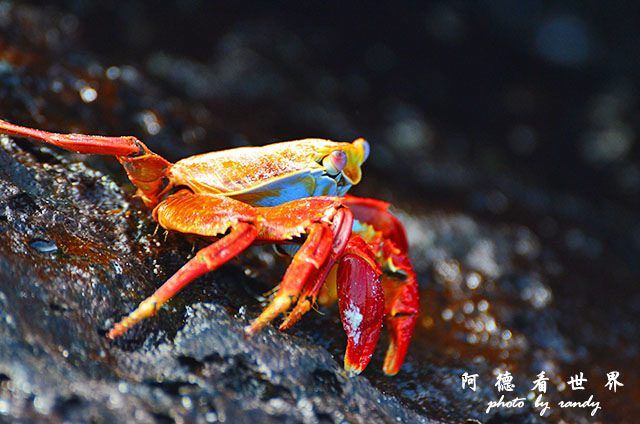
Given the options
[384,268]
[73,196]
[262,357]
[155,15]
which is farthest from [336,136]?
[262,357]

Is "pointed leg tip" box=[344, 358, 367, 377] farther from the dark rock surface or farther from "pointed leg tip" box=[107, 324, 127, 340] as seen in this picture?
"pointed leg tip" box=[107, 324, 127, 340]

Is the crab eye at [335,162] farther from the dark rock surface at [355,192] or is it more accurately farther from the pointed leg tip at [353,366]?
the pointed leg tip at [353,366]

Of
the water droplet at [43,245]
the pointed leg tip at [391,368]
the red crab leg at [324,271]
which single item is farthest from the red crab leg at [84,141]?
the pointed leg tip at [391,368]

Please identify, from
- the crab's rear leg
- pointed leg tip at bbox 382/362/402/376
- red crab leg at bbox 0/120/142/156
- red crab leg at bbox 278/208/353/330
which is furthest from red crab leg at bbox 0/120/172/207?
pointed leg tip at bbox 382/362/402/376

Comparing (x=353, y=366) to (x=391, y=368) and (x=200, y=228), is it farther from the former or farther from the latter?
(x=200, y=228)

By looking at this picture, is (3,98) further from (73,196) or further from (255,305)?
(255,305)

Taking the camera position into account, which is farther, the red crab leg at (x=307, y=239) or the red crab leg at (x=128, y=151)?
the red crab leg at (x=128, y=151)
